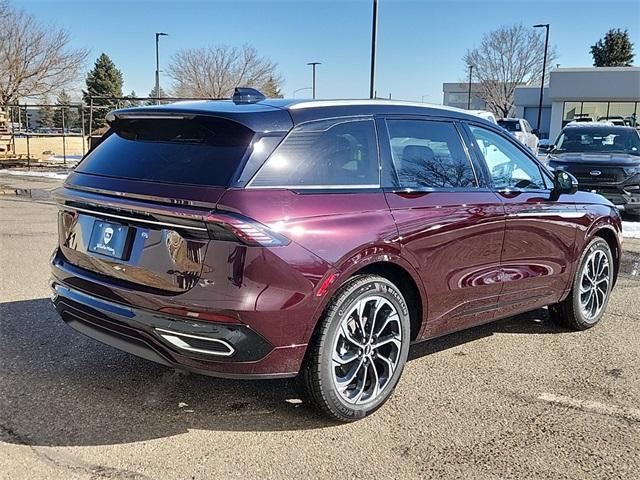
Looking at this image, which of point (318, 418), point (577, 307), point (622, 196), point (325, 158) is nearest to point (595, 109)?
point (622, 196)

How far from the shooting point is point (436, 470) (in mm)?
3010

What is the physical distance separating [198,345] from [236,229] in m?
0.60

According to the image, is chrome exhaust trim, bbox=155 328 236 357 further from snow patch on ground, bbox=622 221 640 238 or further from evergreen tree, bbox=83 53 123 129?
evergreen tree, bbox=83 53 123 129

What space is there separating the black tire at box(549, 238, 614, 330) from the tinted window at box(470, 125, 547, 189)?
2.60 ft

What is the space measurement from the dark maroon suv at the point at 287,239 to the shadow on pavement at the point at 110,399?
42 cm

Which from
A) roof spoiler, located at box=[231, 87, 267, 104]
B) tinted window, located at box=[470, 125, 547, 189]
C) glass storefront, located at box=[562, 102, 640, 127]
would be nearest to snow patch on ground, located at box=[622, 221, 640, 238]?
tinted window, located at box=[470, 125, 547, 189]

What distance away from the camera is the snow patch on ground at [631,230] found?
32.4 feet

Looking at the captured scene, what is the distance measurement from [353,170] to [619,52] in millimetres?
68598

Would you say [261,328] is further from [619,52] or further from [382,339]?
[619,52]

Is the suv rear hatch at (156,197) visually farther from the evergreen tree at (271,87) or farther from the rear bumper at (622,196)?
the evergreen tree at (271,87)

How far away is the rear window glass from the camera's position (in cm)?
315

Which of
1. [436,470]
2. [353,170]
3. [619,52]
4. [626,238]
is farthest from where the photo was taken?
[619,52]

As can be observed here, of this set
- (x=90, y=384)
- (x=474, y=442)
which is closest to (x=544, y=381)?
(x=474, y=442)

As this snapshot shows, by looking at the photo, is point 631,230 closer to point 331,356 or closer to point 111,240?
point 331,356
